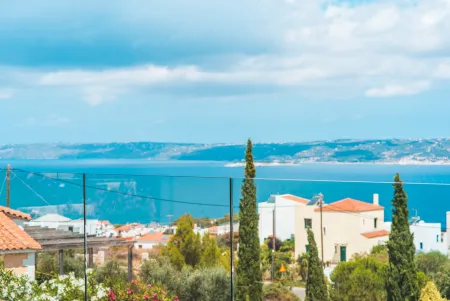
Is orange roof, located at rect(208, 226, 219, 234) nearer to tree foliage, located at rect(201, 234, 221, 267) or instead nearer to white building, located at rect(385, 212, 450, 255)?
tree foliage, located at rect(201, 234, 221, 267)

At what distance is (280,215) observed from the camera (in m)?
4.52

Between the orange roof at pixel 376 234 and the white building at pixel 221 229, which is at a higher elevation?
the orange roof at pixel 376 234

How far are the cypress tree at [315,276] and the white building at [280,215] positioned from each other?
0.55 ft

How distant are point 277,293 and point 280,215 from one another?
0.63 m

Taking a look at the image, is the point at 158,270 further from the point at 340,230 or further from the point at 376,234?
the point at 376,234

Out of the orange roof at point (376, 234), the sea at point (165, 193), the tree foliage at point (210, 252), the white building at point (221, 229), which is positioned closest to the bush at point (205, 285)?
the tree foliage at point (210, 252)

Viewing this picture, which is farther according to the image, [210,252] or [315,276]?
[210,252]

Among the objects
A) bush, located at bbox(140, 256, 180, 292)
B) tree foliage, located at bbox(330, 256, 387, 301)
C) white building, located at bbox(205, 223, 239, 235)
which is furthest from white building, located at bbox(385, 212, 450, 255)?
bush, located at bbox(140, 256, 180, 292)

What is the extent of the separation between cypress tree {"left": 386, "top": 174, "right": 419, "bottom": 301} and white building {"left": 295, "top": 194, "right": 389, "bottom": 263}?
0.09 m

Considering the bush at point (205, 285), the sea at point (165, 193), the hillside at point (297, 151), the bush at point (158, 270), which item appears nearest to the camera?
the sea at point (165, 193)

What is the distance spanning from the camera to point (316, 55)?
396 ft

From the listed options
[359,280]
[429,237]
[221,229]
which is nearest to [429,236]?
[429,237]

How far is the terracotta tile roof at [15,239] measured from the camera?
6.03 m

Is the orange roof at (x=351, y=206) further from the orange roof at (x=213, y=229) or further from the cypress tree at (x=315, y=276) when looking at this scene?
the orange roof at (x=213, y=229)
